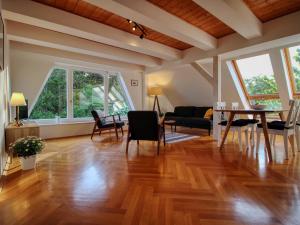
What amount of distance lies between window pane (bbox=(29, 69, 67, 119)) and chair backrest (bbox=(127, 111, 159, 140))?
2.87 metres

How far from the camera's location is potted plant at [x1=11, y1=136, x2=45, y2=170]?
101 inches

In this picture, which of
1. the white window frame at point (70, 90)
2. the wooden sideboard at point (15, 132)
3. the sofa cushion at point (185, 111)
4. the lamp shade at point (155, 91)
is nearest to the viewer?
the wooden sideboard at point (15, 132)

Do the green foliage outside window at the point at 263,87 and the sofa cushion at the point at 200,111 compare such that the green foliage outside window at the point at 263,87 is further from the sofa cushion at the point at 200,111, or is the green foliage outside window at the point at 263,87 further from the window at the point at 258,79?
the sofa cushion at the point at 200,111

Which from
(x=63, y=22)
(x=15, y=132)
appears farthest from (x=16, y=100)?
(x=63, y=22)

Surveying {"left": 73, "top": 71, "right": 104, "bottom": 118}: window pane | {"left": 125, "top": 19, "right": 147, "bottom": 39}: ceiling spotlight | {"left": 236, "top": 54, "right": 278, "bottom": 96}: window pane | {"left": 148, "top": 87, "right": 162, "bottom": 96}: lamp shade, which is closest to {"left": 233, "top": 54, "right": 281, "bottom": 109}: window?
{"left": 236, "top": 54, "right": 278, "bottom": 96}: window pane

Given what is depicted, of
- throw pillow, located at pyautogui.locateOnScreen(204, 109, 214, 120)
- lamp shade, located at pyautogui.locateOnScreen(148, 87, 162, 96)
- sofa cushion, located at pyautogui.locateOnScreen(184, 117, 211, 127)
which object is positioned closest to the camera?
sofa cushion, located at pyautogui.locateOnScreen(184, 117, 211, 127)

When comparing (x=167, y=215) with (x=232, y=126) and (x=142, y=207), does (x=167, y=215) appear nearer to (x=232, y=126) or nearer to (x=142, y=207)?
(x=142, y=207)

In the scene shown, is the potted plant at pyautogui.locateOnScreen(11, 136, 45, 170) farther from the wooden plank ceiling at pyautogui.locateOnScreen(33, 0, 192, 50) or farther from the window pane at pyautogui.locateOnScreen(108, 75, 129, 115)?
the window pane at pyautogui.locateOnScreen(108, 75, 129, 115)

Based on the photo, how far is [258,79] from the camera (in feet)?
17.6

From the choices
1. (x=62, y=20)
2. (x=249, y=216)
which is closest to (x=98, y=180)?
(x=249, y=216)

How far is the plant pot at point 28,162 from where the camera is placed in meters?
2.59

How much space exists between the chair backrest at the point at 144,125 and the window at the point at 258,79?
3.52 m

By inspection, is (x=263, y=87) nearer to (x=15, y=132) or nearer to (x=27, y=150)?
(x=27, y=150)

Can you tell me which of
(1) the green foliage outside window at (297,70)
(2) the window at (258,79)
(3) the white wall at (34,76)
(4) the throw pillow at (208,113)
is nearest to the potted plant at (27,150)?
(3) the white wall at (34,76)
